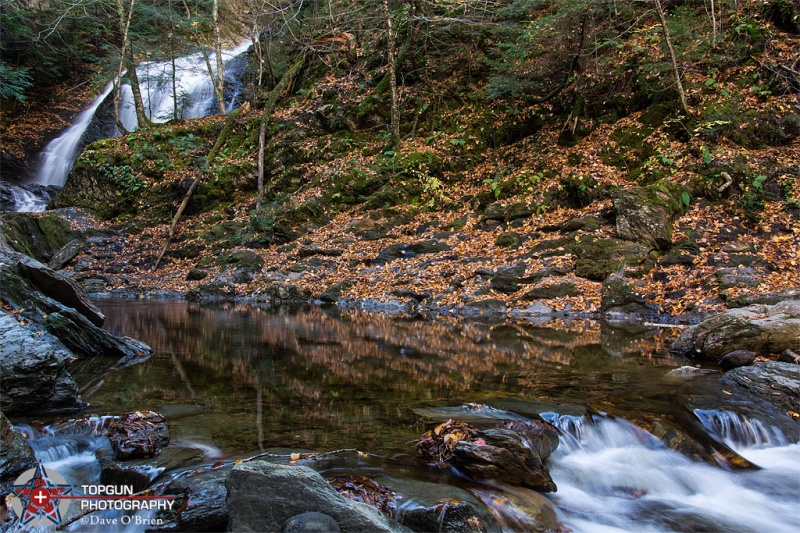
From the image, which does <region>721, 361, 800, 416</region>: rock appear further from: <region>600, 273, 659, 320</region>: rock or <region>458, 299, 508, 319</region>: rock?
<region>458, 299, 508, 319</region>: rock

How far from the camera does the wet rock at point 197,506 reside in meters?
2.70

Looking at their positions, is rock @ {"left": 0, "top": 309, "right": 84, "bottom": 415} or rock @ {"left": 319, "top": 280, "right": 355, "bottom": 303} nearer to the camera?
rock @ {"left": 0, "top": 309, "right": 84, "bottom": 415}

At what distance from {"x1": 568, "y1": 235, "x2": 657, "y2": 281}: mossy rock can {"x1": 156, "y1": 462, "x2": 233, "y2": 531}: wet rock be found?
1004cm

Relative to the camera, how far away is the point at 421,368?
6.57 metres

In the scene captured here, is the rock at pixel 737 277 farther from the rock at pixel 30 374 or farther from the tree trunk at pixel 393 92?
the tree trunk at pixel 393 92

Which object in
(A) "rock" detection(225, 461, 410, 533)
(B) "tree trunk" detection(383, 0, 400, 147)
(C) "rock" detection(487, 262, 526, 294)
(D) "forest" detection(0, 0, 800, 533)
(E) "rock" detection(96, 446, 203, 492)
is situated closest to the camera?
(A) "rock" detection(225, 461, 410, 533)

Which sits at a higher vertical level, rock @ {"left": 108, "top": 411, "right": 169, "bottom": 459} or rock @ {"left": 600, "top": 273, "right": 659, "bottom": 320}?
rock @ {"left": 600, "top": 273, "right": 659, "bottom": 320}

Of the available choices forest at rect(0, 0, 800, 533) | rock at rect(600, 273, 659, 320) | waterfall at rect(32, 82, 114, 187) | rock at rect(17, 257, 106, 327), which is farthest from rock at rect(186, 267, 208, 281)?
rock at rect(600, 273, 659, 320)

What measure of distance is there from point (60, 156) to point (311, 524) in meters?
28.6

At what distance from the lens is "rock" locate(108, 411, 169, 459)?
3.47 m


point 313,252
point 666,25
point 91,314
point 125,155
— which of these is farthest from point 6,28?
point 666,25

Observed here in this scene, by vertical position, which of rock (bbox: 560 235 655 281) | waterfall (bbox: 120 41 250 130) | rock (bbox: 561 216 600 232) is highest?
waterfall (bbox: 120 41 250 130)

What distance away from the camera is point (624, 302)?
10.4 metres

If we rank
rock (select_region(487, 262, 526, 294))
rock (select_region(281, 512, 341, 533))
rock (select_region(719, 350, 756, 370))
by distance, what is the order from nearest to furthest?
1. rock (select_region(281, 512, 341, 533))
2. rock (select_region(719, 350, 756, 370))
3. rock (select_region(487, 262, 526, 294))
